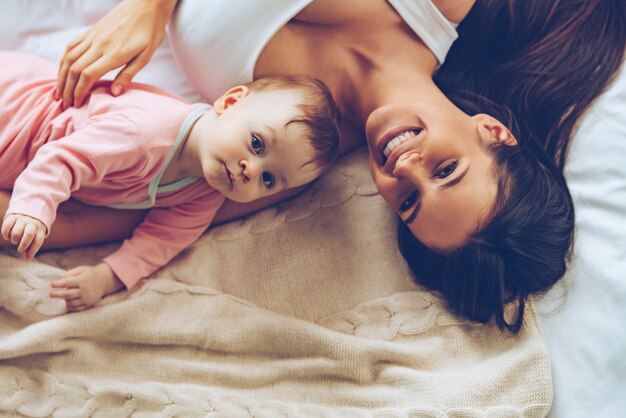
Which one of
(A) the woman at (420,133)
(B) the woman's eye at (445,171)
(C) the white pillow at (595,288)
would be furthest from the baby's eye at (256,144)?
(C) the white pillow at (595,288)

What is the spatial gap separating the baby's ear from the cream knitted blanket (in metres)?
0.28

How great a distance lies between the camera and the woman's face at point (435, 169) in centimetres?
117

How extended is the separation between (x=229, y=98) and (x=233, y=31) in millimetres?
133

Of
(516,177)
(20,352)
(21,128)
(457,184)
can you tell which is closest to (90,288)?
(20,352)

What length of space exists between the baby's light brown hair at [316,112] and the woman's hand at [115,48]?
23 centimetres

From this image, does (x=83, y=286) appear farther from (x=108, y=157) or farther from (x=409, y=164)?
(x=409, y=164)

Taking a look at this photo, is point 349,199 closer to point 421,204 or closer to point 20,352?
point 421,204

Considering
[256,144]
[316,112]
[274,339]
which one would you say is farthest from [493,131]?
[274,339]

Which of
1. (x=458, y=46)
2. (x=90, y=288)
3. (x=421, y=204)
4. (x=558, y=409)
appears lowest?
(x=558, y=409)

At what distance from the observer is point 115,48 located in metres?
1.28

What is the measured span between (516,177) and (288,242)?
1.58ft

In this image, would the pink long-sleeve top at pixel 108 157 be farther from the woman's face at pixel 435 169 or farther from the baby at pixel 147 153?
the woman's face at pixel 435 169

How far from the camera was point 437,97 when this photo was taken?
1261mm

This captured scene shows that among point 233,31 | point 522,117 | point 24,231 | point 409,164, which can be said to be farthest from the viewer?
point 522,117
